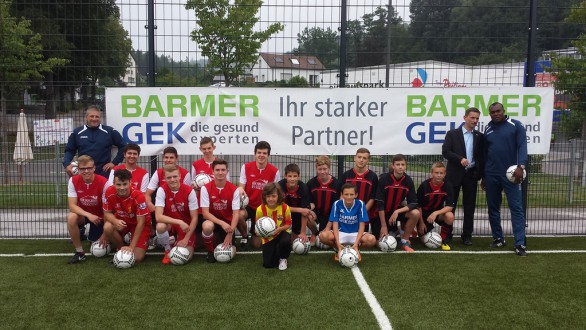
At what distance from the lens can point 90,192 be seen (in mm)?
5820

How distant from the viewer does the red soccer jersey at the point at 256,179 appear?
6.38 metres

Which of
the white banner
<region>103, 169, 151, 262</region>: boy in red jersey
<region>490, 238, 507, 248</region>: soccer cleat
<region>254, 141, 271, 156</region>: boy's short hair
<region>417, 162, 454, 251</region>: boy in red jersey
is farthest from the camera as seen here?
the white banner

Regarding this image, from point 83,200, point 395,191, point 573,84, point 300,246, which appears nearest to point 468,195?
point 395,191

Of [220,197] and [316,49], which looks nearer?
[220,197]

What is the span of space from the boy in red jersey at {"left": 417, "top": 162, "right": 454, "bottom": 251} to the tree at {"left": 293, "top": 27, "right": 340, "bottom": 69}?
2213mm

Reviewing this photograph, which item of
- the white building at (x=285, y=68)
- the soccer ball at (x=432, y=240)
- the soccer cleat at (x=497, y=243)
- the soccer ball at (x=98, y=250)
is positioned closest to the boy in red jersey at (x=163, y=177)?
the soccer ball at (x=98, y=250)

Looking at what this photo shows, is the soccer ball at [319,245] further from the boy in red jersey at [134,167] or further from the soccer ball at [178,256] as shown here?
the boy in red jersey at [134,167]

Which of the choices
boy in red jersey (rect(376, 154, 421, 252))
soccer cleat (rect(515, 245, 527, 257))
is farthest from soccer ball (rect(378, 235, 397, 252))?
soccer cleat (rect(515, 245, 527, 257))

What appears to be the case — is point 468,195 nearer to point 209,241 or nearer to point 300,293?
point 300,293

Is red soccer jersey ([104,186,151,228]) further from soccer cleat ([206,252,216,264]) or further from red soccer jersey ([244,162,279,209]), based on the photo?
red soccer jersey ([244,162,279,209])

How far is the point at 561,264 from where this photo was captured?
5.62 metres

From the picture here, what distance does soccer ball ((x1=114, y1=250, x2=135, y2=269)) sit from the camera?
17.7 feet

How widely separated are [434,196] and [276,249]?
96.7 inches

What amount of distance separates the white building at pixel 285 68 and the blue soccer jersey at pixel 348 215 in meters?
1.98
